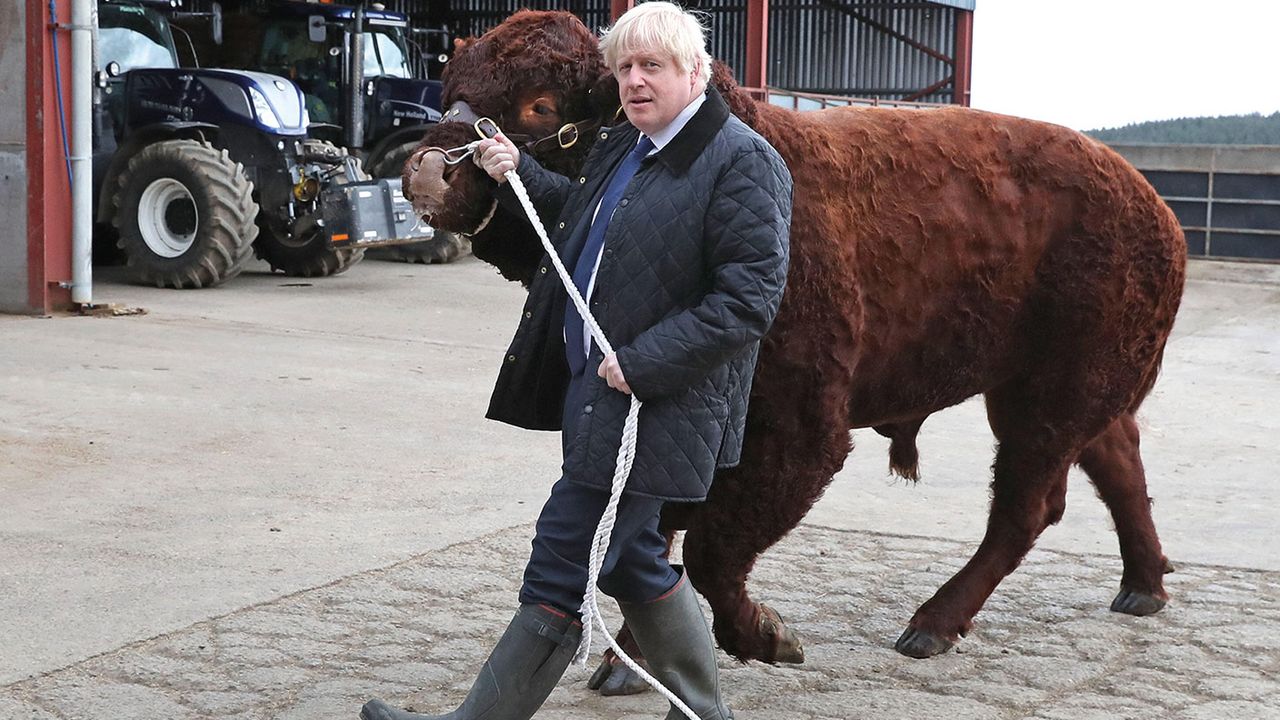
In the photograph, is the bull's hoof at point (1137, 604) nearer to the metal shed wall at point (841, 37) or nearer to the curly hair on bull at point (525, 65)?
the curly hair on bull at point (525, 65)

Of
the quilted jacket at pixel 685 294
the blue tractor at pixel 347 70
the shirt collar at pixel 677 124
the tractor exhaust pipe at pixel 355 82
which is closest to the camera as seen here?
the quilted jacket at pixel 685 294

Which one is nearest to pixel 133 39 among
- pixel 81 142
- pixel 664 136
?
pixel 81 142

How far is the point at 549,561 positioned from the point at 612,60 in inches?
41.9

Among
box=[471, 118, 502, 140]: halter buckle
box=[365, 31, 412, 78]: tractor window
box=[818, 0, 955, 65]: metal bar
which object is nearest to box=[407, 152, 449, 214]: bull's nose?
box=[471, 118, 502, 140]: halter buckle

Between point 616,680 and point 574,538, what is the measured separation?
92cm

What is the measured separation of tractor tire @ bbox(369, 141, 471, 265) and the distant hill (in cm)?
934

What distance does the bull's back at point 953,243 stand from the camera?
395cm

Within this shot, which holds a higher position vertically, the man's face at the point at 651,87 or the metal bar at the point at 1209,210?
the man's face at the point at 651,87

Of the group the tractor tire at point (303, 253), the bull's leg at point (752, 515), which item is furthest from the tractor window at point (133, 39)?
the bull's leg at point (752, 515)

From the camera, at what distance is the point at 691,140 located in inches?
127

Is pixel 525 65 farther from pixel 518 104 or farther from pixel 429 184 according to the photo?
pixel 429 184

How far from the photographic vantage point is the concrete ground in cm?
402

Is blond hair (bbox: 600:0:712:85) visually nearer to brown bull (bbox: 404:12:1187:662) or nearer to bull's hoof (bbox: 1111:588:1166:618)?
brown bull (bbox: 404:12:1187:662)

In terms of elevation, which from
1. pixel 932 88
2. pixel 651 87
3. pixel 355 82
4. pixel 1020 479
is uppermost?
pixel 932 88
